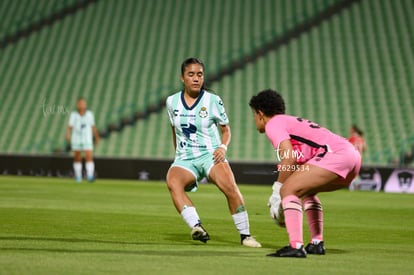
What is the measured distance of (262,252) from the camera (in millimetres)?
9078

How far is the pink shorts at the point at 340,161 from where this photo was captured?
8.60 metres

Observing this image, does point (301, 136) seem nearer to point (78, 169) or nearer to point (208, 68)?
point (78, 169)

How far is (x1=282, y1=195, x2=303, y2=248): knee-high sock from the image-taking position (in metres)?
8.45

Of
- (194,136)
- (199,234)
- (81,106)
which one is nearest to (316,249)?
(199,234)

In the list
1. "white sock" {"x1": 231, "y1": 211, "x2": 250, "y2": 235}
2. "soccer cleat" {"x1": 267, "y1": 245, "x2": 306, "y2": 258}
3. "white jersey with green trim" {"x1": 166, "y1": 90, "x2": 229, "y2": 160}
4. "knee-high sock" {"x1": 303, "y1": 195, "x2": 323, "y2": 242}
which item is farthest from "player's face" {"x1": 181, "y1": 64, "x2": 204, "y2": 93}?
"soccer cleat" {"x1": 267, "y1": 245, "x2": 306, "y2": 258}

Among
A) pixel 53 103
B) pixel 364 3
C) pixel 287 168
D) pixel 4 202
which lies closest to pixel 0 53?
pixel 53 103

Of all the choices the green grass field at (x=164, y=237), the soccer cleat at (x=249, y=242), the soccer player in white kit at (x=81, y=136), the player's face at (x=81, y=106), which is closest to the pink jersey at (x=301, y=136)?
the green grass field at (x=164, y=237)

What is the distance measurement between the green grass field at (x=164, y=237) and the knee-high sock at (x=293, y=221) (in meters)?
0.22

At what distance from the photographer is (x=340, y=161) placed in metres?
8.60

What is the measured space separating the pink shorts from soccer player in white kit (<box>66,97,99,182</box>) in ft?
52.8

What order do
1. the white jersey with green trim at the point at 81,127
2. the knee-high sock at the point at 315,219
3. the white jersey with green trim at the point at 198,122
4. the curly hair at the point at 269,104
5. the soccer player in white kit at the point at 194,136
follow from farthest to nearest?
the white jersey with green trim at the point at 81,127
the white jersey with green trim at the point at 198,122
the soccer player in white kit at the point at 194,136
the knee-high sock at the point at 315,219
the curly hair at the point at 269,104

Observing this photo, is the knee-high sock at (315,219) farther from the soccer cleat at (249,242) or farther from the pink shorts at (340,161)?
the soccer cleat at (249,242)

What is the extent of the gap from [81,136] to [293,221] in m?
16.9

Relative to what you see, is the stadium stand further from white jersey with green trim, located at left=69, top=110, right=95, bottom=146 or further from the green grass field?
the green grass field
